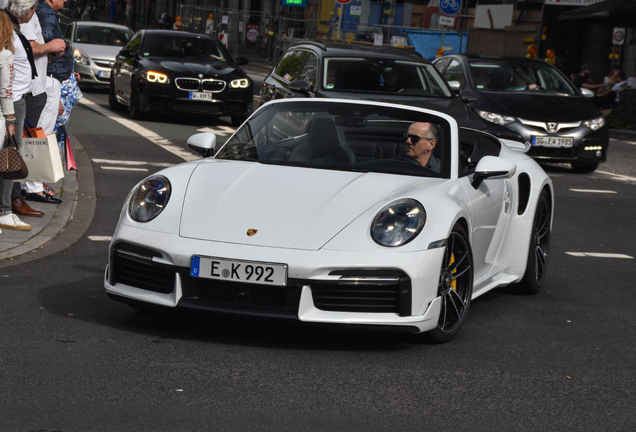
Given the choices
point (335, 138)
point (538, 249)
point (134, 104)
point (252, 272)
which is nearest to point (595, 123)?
point (134, 104)

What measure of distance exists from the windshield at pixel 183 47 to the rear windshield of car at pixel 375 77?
6765 mm

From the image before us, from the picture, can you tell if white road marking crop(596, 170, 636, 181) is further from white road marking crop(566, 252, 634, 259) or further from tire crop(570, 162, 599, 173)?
white road marking crop(566, 252, 634, 259)

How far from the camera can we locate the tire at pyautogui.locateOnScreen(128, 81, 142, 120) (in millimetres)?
17703

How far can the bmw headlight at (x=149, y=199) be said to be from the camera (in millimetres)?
5301

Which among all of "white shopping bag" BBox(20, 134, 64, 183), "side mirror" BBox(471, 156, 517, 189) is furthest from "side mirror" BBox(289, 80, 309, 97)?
"side mirror" BBox(471, 156, 517, 189)

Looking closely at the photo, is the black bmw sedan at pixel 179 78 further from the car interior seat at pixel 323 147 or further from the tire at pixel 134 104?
the car interior seat at pixel 323 147

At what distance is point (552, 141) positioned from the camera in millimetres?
14219

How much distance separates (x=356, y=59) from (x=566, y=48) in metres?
27.3

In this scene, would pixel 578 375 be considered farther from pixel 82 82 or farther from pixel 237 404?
pixel 82 82

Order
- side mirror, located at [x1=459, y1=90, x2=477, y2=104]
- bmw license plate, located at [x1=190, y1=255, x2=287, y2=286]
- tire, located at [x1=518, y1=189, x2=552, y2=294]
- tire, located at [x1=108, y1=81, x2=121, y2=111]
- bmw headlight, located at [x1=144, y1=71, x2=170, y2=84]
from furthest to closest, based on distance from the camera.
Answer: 1. tire, located at [x1=108, y1=81, x2=121, y2=111]
2. bmw headlight, located at [x1=144, y1=71, x2=170, y2=84]
3. side mirror, located at [x1=459, y1=90, x2=477, y2=104]
4. tire, located at [x1=518, y1=189, x2=552, y2=294]
5. bmw license plate, located at [x1=190, y1=255, x2=287, y2=286]

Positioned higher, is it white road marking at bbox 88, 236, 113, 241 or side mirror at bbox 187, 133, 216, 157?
side mirror at bbox 187, 133, 216, 157

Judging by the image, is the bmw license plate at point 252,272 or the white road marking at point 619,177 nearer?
the bmw license plate at point 252,272

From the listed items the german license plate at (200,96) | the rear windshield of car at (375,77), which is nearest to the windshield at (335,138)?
the rear windshield of car at (375,77)

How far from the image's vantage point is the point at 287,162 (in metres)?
5.88
